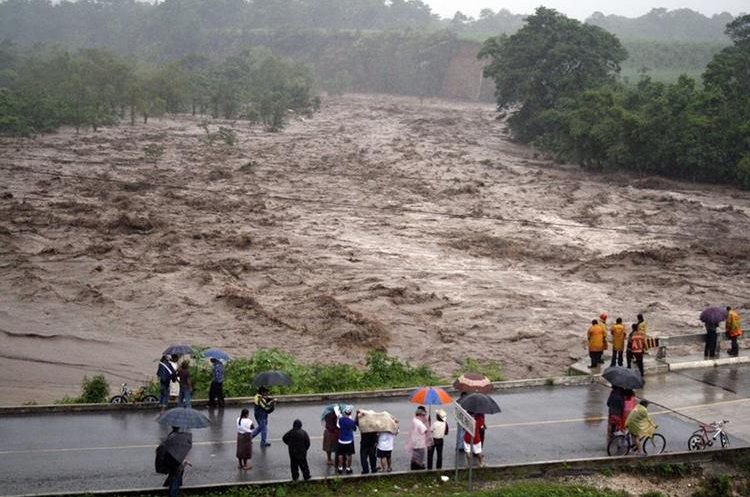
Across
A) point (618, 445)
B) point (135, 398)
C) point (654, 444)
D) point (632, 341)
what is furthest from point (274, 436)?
point (632, 341)

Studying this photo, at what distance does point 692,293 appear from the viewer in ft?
92.6

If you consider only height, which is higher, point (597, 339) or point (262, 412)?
point (597, 339)

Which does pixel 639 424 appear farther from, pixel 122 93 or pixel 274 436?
pixel 122 93

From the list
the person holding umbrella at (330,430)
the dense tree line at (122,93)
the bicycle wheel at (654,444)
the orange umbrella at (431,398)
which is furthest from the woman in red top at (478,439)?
the dense tree line at (122,93)

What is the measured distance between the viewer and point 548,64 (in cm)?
6400

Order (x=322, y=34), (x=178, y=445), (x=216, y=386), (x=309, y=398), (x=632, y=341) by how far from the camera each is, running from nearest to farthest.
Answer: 1. (x=178, y=445)
2. (x=216, y=386)
3. (x=309, y=398)
4. (x=632, y=341)
5. (x=322, y=34)

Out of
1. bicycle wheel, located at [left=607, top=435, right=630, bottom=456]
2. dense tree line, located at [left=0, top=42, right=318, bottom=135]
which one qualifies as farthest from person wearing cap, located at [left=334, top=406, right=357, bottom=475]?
dense tree line, located at [left=0, top=42, right=318, bottom=135]

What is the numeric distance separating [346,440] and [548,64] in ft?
182

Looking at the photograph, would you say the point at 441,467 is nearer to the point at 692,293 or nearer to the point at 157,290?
the point at 157,290

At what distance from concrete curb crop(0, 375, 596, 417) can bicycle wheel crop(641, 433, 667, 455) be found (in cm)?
345

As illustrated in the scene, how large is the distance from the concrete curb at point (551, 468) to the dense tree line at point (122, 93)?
4618 centimetres

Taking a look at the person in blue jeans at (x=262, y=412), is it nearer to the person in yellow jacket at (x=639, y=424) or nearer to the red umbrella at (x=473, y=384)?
the red umbrella at (x=473, y=384)

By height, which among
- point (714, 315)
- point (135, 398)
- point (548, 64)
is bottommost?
point (135, 398)

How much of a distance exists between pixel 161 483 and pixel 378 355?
22.5ft
